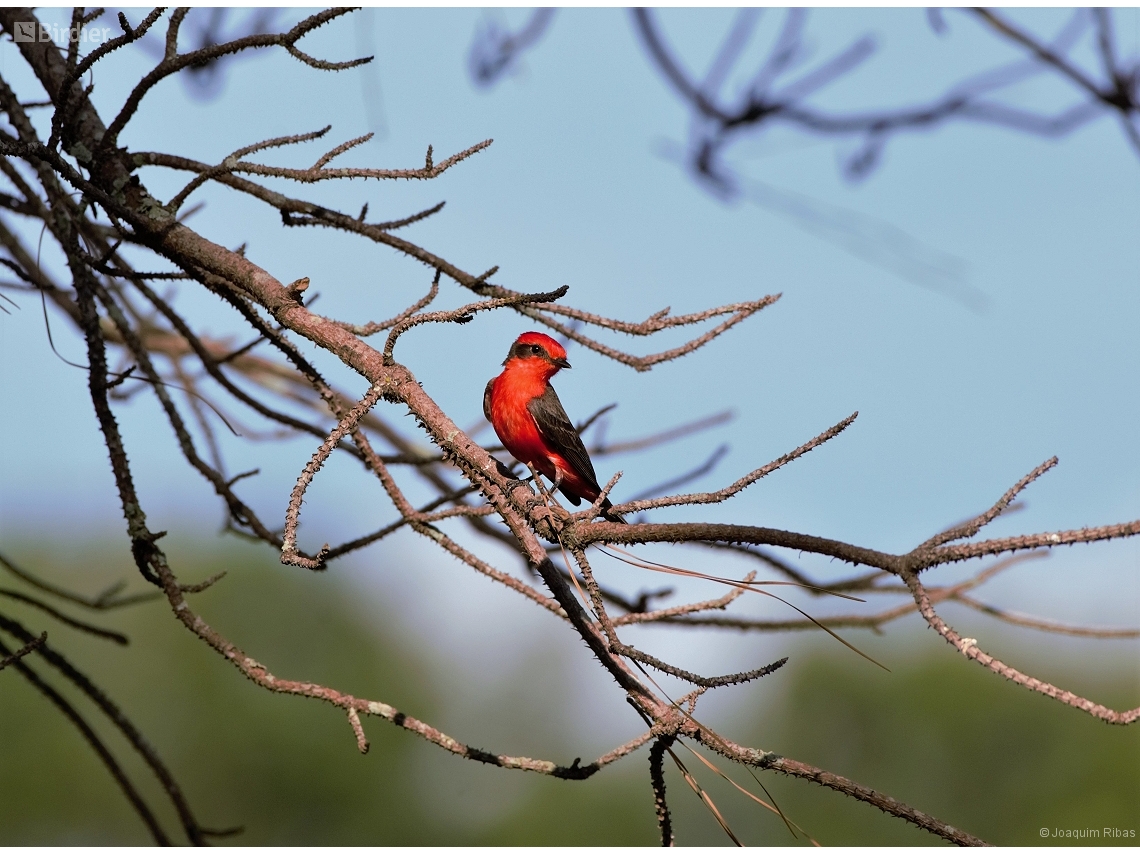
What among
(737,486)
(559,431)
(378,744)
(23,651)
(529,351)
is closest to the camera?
(737,486)

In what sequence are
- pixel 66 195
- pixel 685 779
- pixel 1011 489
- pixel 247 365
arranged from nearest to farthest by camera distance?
1. pixel 1011 489
2. pixel 685 779
3. pixel 66 195
4. pixel 247 365

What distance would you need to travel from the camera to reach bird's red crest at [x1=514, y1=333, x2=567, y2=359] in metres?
6.17

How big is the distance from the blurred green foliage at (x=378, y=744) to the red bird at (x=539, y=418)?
72.4 feet

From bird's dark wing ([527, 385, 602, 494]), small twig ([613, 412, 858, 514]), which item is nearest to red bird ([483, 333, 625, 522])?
bird's dark wing ([527, 385, 602, 494])

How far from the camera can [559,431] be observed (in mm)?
5773

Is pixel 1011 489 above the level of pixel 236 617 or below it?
below

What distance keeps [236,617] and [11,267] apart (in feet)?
99.9

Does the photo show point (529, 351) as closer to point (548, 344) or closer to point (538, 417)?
point (548, 344)

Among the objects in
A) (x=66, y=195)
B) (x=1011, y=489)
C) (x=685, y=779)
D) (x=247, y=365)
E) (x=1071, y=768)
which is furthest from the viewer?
(x=1071, y=768)

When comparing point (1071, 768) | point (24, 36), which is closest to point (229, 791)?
point (1071, 768)

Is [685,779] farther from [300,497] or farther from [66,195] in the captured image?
[66,195]

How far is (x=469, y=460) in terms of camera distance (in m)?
2.57

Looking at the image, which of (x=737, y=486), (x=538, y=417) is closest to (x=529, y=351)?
(x=538, y=417)

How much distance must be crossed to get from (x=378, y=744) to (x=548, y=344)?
25.6 metres
